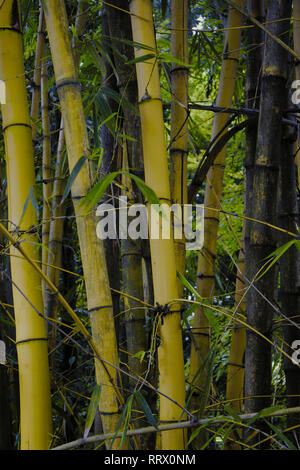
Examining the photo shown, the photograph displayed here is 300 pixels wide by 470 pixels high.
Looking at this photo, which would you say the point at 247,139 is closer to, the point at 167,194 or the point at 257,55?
the point at 257,55

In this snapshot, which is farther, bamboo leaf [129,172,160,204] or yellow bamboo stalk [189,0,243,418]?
yellow bamboo stalk [189,0,243,418]

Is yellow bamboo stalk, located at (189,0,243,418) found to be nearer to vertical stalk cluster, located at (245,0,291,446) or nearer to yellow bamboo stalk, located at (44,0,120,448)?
vertical stalk cluster, located at (245,0,291,446)

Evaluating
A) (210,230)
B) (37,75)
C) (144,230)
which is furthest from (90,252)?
(37,75)

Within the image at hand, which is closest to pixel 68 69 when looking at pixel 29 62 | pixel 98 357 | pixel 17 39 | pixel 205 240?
pixel 17 39

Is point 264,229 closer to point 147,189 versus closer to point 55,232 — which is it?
point 147,189

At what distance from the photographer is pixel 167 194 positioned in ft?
3.06

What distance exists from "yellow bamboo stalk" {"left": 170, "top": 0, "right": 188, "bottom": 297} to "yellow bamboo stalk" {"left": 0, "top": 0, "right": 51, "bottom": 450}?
0.31 meters

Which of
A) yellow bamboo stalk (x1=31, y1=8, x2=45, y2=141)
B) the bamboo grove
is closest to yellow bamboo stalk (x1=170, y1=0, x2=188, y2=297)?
the bamboo grove

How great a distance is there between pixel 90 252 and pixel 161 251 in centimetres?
13

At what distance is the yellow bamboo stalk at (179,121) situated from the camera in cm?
111

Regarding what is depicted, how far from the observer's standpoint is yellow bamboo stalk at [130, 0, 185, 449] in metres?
0.90

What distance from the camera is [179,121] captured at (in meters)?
1.15

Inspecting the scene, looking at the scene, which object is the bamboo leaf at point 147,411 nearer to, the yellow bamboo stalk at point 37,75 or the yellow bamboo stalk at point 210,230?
the yellow bamboo stalk at point 210,230
